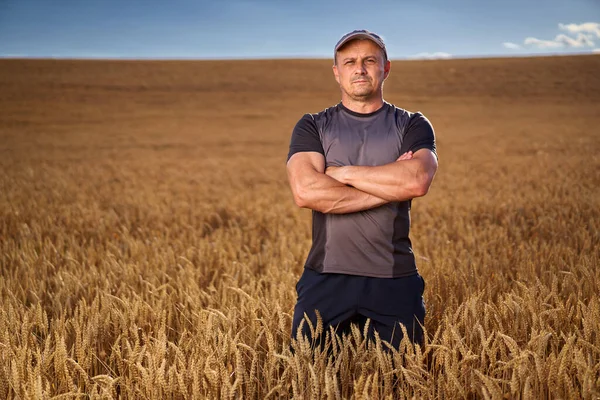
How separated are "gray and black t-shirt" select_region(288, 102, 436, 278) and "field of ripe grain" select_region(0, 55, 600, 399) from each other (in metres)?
0.40

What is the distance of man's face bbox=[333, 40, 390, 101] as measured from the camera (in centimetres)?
287

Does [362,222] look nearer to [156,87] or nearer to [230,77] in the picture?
[156,87]

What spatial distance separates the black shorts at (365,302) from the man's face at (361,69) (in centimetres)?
95

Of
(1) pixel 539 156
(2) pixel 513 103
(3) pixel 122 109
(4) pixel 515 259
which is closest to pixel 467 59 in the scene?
(2) pixel 513 103

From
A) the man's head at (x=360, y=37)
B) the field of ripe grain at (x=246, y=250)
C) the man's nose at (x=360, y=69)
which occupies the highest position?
the man's head at (x=360, y=37)

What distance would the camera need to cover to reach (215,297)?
429 cm

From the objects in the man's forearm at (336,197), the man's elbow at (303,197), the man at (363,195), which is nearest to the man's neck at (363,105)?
the man at (363,195)

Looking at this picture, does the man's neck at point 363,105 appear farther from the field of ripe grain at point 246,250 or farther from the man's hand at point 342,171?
the field of ripe grain at point 246,250

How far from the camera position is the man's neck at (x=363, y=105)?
9.61ft

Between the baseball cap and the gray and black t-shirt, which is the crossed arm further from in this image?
the baseball cap

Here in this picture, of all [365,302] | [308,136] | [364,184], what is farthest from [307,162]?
[365,302]

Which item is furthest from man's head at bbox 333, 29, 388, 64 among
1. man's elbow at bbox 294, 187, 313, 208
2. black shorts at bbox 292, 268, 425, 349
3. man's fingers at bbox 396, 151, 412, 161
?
black shorts at bbox 292, 268, 425, 349

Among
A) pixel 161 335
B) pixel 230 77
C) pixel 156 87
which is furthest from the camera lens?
pixel 230 77

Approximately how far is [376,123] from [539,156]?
15285 mm
